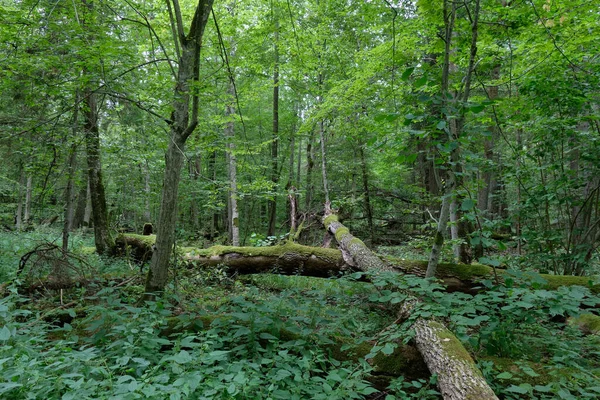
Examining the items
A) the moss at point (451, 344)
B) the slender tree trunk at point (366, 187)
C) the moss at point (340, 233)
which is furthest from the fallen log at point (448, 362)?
the slender tree trunk at point (366, 187)

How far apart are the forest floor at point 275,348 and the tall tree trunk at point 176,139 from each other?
1.23 ft

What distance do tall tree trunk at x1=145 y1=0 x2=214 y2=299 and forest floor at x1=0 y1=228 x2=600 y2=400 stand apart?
14.8 inches

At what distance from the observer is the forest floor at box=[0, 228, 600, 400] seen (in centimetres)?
217

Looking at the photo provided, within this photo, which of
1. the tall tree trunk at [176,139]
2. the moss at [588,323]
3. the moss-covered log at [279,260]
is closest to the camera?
the tall tree trunk at [176,139]

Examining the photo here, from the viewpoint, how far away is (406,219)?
47.2 feet

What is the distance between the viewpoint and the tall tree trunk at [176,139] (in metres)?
3.78

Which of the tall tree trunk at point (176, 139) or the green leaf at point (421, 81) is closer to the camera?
the green leaf at point (421, 81)

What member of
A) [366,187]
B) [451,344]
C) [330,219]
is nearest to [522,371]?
[451,344]

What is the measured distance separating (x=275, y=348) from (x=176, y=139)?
2.57 metres

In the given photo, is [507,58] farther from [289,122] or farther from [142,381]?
[289,122]

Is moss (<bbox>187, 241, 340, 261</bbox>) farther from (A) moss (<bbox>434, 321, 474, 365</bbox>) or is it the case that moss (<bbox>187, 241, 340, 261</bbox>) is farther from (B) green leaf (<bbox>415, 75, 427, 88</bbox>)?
(B) green leaf (<bbox>415, 75, 427, 88</bbox>)

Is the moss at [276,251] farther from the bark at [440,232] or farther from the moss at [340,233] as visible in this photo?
the bark at [440,232]

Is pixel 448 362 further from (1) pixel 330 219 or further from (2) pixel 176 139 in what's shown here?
(1) pixel 330 219

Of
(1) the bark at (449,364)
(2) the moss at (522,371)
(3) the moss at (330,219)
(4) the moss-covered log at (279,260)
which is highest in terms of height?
(3) the moss at (330,219)
